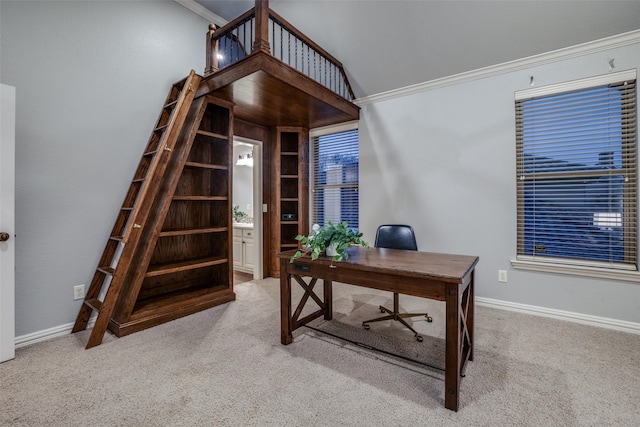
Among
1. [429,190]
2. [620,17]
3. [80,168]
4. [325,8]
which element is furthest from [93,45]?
[620,17]

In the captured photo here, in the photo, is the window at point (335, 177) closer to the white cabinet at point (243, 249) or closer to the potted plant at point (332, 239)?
the white cabinet at point (243, 249)

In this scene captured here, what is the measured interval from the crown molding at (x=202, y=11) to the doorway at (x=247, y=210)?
1.44 m

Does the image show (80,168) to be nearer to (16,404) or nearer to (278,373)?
(16,404)

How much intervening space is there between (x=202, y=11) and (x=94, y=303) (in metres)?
3.40

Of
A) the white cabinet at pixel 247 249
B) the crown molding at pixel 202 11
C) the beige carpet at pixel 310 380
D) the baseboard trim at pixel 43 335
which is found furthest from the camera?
the white cabinet at pixel 247 249

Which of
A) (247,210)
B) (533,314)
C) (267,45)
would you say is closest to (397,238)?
(533,314)

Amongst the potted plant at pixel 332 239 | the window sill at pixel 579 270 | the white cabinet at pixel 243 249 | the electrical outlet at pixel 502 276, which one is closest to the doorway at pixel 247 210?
the white cabinet at pixel 243 249

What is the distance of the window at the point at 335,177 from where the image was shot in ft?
13.8

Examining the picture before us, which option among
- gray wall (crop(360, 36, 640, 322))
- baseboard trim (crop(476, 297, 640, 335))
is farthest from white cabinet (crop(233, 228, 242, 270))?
baseboard trim (crop(476, 297, 640, 335))

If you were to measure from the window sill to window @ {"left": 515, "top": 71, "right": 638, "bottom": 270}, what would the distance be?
0.07m

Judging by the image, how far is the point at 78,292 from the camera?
2.56 meters

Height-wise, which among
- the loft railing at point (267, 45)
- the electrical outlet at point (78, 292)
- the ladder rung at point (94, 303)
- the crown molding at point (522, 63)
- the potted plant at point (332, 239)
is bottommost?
the ladder rung at point (94, 303)

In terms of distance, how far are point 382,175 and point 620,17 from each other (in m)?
2.53

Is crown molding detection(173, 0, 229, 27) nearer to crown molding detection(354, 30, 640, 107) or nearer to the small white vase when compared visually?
crown molding detection(354, 30, 640, 107)
